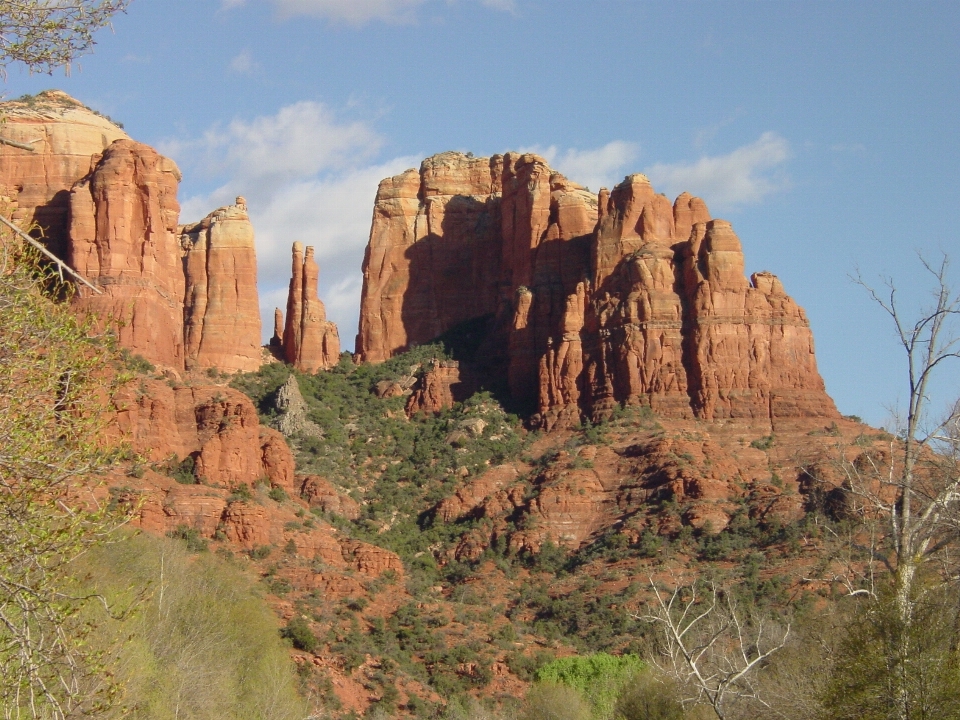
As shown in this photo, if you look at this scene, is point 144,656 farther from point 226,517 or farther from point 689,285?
point 689,285

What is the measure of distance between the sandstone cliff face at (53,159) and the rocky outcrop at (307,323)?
23328mm

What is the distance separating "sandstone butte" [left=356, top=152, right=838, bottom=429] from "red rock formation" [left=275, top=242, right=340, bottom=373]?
582cm

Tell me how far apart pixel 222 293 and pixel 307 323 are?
985 cm

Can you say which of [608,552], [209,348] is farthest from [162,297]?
[608,552]

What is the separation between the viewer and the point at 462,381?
107 m

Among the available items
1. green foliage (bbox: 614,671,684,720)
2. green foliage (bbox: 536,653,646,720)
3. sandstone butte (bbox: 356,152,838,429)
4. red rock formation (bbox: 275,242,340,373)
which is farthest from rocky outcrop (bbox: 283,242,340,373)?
green foliage (bbox: 614,671,684,720)

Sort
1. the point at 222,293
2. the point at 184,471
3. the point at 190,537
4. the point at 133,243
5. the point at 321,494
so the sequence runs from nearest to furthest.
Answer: the point at 190,537
the point at 184,471
the point at 321,494
the point at 133,243
the point at 222,293

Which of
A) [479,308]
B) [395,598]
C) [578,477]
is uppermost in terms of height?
[479,308]

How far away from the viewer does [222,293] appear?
10438 cm

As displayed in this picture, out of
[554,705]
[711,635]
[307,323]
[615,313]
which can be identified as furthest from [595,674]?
[307,323]

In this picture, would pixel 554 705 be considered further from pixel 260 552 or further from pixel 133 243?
pixel 133 243

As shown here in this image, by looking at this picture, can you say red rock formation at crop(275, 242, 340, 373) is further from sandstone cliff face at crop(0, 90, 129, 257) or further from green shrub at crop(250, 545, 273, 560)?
green shrub at crop(250, 545, 273, 560)

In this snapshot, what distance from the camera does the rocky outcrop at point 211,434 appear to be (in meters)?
72.7

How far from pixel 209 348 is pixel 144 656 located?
67.4 metres
